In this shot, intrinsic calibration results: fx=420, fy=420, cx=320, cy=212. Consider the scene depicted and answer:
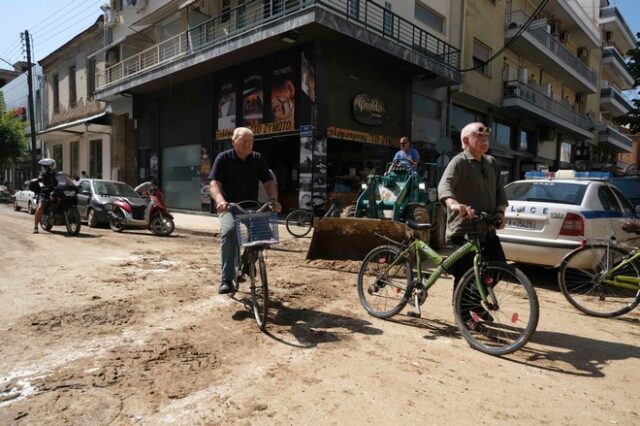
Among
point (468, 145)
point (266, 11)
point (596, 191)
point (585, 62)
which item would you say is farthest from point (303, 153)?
point (585, 62)

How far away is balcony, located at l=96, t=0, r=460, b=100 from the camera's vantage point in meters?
11.8

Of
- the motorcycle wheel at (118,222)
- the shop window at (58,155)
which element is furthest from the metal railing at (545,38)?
the shop window at (58,155)

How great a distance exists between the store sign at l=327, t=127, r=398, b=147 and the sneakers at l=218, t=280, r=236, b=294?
9454 millimetres

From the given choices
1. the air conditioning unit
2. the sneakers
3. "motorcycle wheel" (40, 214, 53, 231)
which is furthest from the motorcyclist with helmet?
the air conditioning unit

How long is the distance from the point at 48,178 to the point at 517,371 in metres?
10.5

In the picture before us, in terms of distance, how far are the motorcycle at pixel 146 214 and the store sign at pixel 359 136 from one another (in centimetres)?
546

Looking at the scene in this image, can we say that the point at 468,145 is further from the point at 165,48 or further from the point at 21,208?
the point at 21,208

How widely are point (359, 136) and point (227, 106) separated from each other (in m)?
5.41

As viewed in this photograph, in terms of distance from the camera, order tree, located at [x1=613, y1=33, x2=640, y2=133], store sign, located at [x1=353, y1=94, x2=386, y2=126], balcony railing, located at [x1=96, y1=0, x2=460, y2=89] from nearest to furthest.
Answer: balcony railing, located at [x1=96, y1=0, x2=460, y2=89] → store sign, located at [x1=353, y1=94, x2=386, y2=126] → tree, located at [x1=613, y1=33, x2=640, y2=133]

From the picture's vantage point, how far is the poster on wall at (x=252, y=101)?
48.4ft

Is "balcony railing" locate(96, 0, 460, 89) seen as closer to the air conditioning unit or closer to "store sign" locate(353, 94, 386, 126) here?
"store sign" locate(353, 94, 386, 126)

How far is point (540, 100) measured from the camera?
24.2 m

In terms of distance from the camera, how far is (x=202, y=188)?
1738 centimetres

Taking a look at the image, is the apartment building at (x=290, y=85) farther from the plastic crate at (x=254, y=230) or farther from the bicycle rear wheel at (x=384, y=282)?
the plastic crate at (x=254, y=230)
